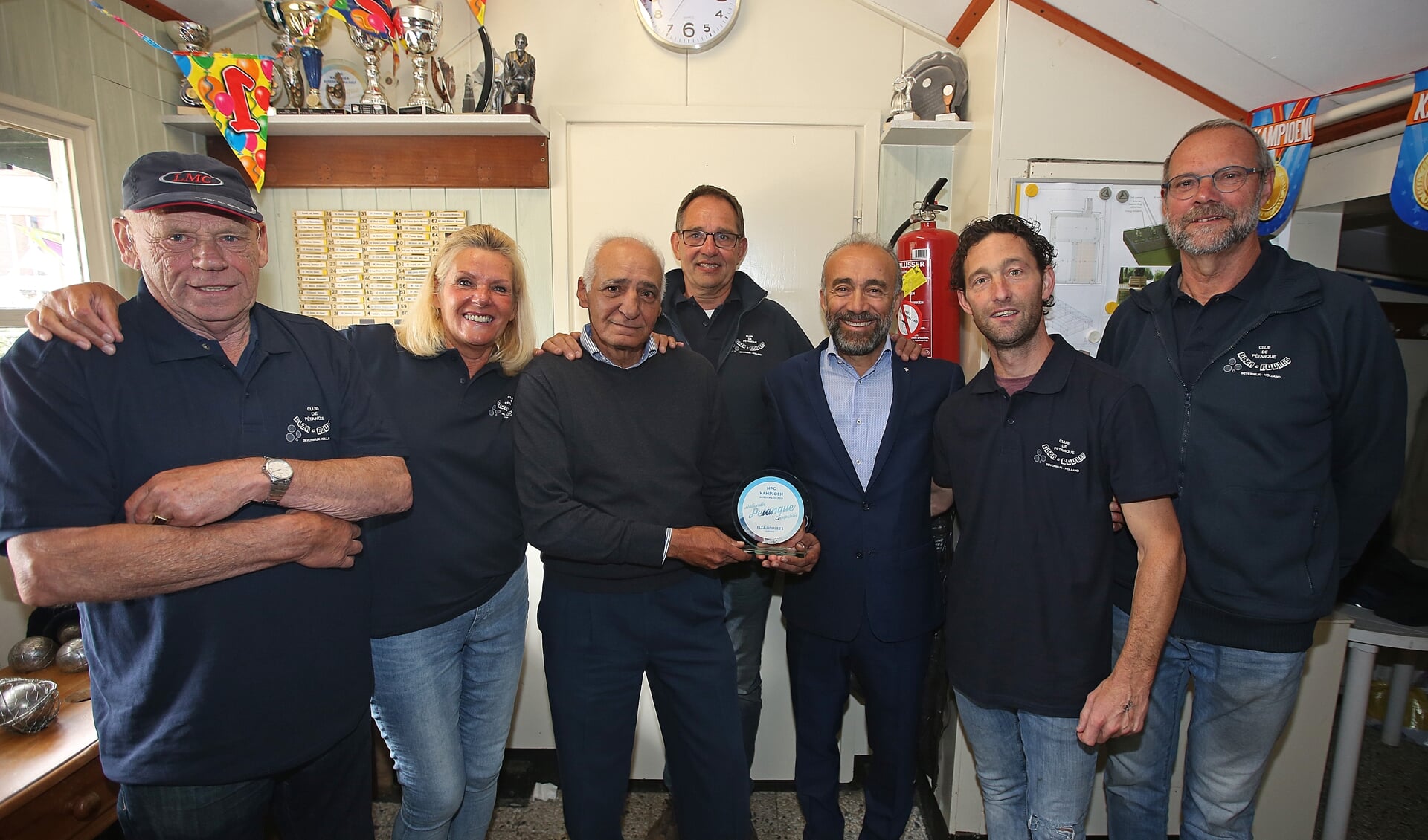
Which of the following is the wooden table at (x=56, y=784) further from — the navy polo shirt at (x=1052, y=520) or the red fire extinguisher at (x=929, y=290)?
the red fire extinguisher at (x=929, y=290)

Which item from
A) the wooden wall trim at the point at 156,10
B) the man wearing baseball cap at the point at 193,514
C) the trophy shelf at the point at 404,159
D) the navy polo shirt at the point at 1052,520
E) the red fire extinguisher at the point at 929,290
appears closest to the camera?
the man wearing baseball cap at the point at 193,514

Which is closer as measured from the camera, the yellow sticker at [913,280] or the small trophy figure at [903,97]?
the yellow sticker at [913,280]

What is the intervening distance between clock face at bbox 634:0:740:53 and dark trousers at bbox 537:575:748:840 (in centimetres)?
213

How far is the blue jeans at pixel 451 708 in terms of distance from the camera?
1.73 meters

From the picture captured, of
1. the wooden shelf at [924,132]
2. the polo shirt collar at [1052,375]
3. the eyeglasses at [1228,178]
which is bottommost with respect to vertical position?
the polo shirt collar at [1052,375]

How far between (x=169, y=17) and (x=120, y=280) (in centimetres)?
104

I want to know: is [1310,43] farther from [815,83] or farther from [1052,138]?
[815,83]

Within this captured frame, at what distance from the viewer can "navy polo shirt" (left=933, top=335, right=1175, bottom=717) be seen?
155 cm

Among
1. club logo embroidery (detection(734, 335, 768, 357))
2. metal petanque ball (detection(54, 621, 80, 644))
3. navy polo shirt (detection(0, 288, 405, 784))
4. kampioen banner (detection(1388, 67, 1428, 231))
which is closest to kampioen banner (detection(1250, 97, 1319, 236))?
kampioen banner (detection(1388, 67, 1428, 231))

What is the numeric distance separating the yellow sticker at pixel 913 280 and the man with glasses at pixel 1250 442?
0.81m

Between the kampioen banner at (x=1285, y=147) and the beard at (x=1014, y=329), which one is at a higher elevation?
the kampioen banner at (x=1285, y=147)

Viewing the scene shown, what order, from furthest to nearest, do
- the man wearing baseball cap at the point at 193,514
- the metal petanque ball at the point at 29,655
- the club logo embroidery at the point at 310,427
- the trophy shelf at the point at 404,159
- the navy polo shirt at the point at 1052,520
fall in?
the trophy shelf at the point at 404,159 < the metal petanque ball at the point at 29,655 < the navy polo shirt at the point at 1052,520 < the club logo embroidery at the point at 310,427 < the man wearing baseball cap at the point at 193,514

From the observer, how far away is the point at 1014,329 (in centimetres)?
164

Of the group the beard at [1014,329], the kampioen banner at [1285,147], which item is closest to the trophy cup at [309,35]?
the beard at [1014,329]
